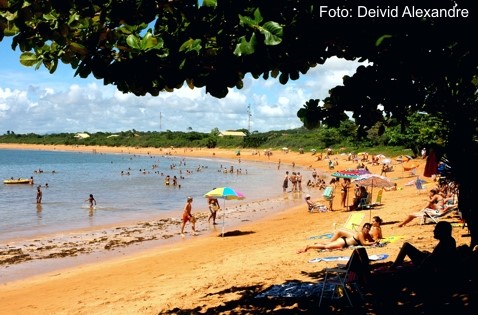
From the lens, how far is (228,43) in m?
3.96

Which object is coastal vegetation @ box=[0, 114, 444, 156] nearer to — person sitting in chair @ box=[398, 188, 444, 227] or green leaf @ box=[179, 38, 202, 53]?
person sitting in chair @ box=[398, 188, 444, 227]

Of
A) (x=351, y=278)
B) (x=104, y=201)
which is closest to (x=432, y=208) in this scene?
(x=351, y=278)

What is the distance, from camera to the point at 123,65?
13.1ft

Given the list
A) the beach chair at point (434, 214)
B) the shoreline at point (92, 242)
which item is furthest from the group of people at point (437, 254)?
the shoreline at point (92, 242)

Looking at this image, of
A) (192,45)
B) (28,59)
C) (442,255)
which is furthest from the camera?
(442,255)

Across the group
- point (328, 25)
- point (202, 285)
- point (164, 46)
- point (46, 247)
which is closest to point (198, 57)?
point (164, 46)

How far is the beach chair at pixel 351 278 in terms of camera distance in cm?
665

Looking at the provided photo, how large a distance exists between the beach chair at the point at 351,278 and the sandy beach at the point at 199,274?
49cm

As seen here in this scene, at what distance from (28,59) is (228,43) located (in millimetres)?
1735

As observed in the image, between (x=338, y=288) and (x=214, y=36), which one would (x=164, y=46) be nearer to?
(x=214, y=36)

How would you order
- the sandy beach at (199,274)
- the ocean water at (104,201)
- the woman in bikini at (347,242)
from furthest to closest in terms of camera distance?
the ocean water at (104,201)
the woman in bikini at (347,242)
the sandy beach at (199,274)

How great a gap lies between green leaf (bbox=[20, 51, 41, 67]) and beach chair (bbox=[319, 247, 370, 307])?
4.65 metres

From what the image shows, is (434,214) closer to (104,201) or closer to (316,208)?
(316,208)

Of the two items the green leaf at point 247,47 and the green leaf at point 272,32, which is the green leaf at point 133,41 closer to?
the green leaf at point 247,47
